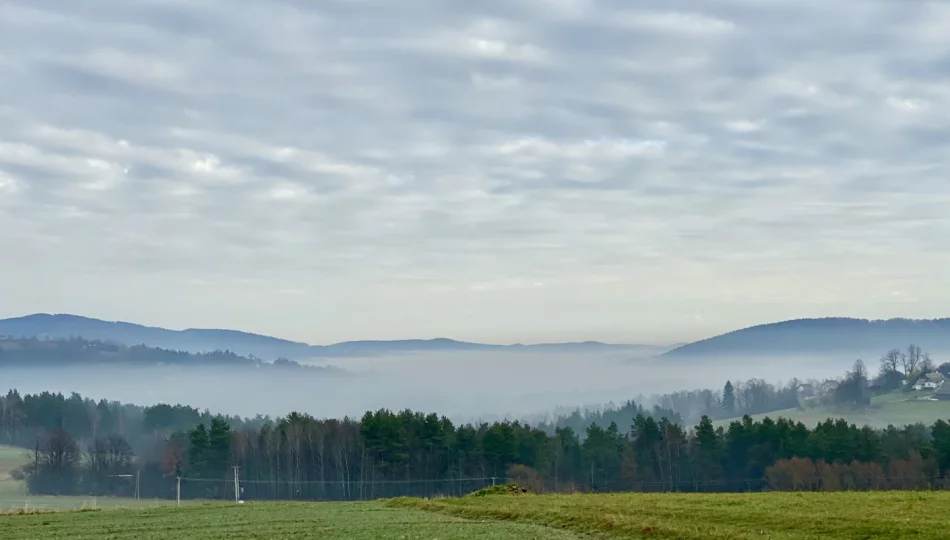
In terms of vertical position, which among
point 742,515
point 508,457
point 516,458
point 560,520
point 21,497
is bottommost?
point 21,497

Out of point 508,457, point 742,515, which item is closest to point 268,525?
point 742,515

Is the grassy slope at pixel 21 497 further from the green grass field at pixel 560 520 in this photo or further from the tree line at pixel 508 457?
the green grass field at pixel 560 520

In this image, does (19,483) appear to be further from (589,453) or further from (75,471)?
(589,453)

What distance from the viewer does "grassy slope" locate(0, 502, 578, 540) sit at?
3122 cm

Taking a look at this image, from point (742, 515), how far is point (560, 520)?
22.9ft

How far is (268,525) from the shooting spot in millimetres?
36062

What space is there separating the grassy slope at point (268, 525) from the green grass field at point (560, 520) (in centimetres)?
5

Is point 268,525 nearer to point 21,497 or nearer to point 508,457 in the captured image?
point 508,457

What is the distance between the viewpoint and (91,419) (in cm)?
19700

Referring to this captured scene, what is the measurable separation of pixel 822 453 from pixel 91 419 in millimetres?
160567

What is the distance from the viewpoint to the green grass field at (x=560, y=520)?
2767 cm

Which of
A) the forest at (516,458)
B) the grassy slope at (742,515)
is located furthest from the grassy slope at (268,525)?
the forest at (516,458)

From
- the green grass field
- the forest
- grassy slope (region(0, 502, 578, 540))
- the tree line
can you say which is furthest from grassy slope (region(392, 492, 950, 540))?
the tree line

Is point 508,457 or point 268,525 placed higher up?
point 268,525
